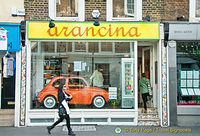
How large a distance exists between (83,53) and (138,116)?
10.6ft

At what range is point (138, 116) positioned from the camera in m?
10.2

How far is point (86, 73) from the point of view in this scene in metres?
10.4

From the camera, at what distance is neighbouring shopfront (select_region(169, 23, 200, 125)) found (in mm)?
10031

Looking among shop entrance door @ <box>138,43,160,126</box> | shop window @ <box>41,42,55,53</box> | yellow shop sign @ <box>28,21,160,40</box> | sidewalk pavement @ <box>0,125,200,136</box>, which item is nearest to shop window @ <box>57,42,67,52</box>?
shop window @ <box>41,42,55,53</box>

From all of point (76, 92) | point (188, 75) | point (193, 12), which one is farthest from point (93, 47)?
point (193, 12)

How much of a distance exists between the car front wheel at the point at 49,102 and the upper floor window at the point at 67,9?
307cm

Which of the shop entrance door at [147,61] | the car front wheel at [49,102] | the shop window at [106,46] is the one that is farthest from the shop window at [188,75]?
the car front wheel at [49,102]

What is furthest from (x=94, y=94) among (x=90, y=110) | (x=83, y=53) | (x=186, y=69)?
(x=186, y=69)

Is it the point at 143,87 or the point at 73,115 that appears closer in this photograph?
the point at 73,115

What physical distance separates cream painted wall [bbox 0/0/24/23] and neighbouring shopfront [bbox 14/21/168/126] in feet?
1.95

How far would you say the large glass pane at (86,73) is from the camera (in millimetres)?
10227

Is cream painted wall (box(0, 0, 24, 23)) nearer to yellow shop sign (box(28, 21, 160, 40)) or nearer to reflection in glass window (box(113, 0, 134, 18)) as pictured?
yellow shop sign (box(28, 21, 160, 40))

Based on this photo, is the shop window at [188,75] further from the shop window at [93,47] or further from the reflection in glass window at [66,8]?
the reflection in glass window at [66,8]

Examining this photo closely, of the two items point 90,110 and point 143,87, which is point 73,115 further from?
point 143,87
